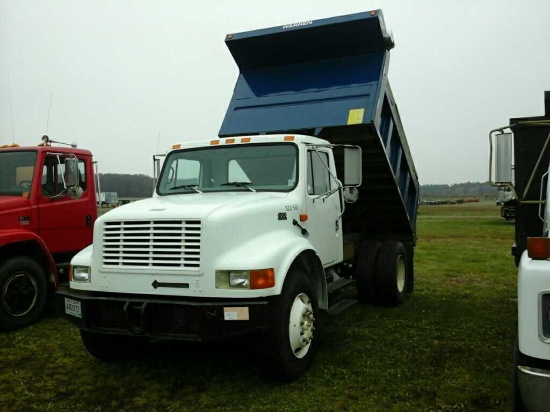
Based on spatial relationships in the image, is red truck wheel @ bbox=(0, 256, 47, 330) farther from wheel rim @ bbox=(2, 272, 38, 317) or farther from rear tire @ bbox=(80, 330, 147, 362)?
rear tire @ bbox=(80, 330, 147, 362)

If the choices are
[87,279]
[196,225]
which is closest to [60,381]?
[87,279]

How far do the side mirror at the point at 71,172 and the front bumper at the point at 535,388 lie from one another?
5684mm

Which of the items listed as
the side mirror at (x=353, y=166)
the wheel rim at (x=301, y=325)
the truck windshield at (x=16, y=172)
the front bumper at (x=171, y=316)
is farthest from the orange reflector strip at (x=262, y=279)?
the truck windshield at (x=16, y=172)

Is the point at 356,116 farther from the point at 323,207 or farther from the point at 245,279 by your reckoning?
the point at 245,279

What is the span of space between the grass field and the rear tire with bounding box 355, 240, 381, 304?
0.32m

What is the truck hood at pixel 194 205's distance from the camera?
4320 millimetres

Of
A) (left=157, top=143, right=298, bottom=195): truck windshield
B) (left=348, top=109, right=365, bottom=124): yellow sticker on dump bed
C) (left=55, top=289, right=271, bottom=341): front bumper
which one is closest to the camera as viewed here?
(left=55, top=289, right=271, bottom=341): front bumper

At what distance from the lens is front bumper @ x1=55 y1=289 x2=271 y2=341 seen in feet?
13.1

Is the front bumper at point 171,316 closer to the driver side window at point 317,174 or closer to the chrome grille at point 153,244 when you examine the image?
the chrome grille at point 153,244

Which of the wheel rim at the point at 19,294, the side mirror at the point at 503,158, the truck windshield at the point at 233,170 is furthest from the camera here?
the wheel rim at the point at 19,294

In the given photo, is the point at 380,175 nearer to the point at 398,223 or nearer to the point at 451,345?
the point at 398,223

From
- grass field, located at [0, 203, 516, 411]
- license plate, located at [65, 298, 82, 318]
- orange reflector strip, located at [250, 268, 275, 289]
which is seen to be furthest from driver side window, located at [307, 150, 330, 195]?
license plate, located at [65, 298, 82, 318]

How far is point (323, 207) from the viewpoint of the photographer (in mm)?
5672

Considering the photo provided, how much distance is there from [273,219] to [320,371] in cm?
147
